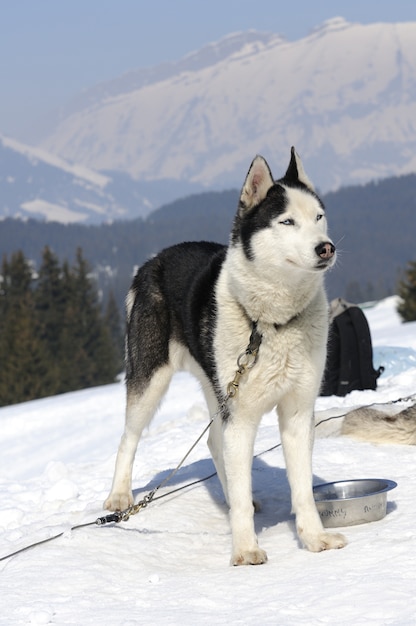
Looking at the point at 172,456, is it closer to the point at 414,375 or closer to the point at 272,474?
the point at 272,474

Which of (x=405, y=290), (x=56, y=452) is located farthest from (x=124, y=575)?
(x=405, y=290)

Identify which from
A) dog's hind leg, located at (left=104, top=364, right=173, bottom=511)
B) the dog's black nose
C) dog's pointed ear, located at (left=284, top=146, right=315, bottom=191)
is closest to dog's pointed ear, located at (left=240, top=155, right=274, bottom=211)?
dog's pointed ear, located at (left=284, top=146, right=315, bottom=191)

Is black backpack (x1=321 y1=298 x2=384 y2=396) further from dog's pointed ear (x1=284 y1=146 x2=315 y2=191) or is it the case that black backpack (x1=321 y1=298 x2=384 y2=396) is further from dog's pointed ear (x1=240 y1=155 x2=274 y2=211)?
dog's pointed ear (x1=240 y1=155 x2=274 y2=211)

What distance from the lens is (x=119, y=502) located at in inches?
235

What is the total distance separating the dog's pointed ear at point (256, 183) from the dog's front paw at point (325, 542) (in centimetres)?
176

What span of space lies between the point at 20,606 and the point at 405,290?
157 feet

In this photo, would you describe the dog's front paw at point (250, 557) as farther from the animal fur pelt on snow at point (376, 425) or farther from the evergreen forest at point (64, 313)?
the evergreen forest at point (64, 313)

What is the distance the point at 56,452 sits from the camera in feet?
45.7

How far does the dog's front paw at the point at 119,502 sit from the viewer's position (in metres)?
5.95

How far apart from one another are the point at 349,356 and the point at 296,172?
5.25m

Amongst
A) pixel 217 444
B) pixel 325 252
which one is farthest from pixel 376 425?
pixel 325 252

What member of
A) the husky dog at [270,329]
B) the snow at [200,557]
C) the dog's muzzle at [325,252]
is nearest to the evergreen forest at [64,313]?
the snow at [200,557]

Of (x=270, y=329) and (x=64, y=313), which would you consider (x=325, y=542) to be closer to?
(x=270, y=329)

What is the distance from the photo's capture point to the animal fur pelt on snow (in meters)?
6.98
